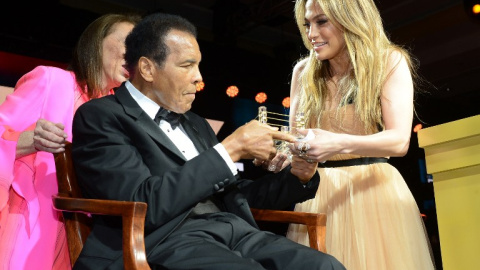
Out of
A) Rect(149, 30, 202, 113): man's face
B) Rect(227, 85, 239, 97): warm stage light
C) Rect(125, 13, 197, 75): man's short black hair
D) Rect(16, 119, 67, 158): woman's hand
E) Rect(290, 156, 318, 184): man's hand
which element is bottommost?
Rect(290, 156, 318, 184): man's hand

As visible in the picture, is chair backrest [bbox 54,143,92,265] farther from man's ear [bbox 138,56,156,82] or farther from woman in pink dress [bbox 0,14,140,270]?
man's ear [bbox 138,56,156,82]

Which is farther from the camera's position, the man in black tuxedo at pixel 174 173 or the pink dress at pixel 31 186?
the pink dress at pixel 31 186

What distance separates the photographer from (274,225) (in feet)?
→ 26.2

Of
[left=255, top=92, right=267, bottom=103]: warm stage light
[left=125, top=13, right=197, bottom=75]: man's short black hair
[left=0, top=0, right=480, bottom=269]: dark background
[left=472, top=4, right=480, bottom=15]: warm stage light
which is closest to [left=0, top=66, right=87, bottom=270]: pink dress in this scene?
[left=125, top=13, right=197, bottom=75]: man's short black hair

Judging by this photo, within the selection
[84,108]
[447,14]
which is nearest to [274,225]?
[447,14]

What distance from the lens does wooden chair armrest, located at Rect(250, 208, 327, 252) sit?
7.07ft

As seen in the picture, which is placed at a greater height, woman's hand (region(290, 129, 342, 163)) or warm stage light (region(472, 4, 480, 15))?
warm stage light (region(472, 4, 480, 15))

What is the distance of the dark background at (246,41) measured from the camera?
5836 millimetres

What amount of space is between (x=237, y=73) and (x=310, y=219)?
536 cm

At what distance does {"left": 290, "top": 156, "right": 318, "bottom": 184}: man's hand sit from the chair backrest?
765mm

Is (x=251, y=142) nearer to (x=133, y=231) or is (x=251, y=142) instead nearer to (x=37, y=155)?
(x=133, y=231)

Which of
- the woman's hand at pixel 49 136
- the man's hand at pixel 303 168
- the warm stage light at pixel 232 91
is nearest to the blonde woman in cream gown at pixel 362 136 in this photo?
the man's hand at pixel 303 168

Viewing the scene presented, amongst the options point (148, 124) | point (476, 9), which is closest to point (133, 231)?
point (148, 124)

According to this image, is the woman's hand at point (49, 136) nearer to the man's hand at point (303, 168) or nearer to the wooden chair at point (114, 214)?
the wooden chair at point (114, 214)
